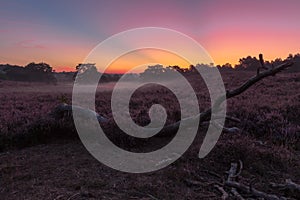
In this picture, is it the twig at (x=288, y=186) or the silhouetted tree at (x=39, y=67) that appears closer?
the twig at (x=288, y=186)

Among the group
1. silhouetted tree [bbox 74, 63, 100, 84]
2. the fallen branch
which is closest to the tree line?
silhouetted tree [bbox 74, 63, 100, 84]

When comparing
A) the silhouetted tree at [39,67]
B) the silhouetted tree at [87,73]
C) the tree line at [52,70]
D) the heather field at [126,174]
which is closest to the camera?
the heather field at [126,174]

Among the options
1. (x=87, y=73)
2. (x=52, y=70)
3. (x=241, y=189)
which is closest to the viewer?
(x=241, y=189)

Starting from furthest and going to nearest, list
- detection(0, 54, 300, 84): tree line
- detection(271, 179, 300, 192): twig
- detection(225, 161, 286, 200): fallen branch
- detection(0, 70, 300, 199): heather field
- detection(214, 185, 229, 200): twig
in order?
detection(0, 54, 300, 84): tree line
detection(271, 179, 300, 192): twig
detection(0, 70, 300, 199): heather field
detection(225, 161, 286, 200): fallen branch
detection(214, 185, 229, 200): twig

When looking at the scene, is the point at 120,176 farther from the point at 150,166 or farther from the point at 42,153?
the point at 42,153

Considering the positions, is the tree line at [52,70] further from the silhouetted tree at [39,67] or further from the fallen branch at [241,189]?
the fallen branch at [241,189]

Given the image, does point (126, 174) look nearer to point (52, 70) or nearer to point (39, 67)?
point (39, 67)

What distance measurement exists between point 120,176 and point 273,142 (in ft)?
17.4

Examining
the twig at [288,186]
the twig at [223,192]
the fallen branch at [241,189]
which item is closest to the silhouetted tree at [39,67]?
the fallen branch at [241,189]

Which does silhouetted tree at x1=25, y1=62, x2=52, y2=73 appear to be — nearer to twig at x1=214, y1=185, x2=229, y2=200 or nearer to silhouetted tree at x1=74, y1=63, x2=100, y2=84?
silhouetted tree at x1=74, y1=63, x2=100, y2=84

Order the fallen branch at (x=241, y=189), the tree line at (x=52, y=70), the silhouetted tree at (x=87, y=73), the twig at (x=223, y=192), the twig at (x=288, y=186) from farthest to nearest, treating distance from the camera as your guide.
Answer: the tree line at (x=52, y=70) < the silhouetted tree at (x=87, y=73) < the twig at (x=288, y=186) < the fallen branch at (x=241, y=189) < the twig at (x=223, y=192)

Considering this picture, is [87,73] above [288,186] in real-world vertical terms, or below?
above

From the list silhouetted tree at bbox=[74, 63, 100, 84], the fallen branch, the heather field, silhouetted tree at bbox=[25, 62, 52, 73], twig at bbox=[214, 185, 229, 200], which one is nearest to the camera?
twig at bbox=[214, 185, 229, 200]

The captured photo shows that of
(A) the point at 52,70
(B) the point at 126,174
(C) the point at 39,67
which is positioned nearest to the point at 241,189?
(B) the point at 126,174
